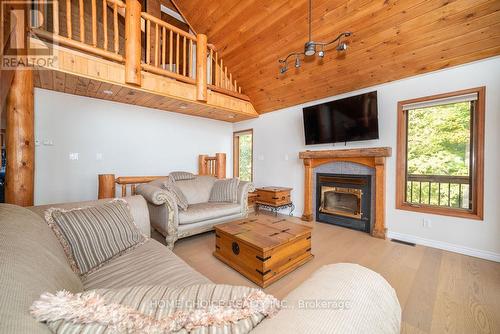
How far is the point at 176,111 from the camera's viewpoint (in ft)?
14.4

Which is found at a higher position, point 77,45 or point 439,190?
point 77,45

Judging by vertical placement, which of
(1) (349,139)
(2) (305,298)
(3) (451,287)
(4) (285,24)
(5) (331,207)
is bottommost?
(3) (451,287)

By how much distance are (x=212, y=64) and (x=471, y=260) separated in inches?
188

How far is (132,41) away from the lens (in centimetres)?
Answer: 272

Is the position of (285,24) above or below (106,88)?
above

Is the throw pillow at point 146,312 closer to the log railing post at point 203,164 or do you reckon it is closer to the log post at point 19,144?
the log post at point 19,144

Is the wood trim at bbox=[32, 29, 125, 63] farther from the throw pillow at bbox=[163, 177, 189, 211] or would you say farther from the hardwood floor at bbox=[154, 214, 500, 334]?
the hardwood floor at bbox=[154, 214, 500, 334]

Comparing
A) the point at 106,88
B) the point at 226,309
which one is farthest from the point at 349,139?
the point at 106,88

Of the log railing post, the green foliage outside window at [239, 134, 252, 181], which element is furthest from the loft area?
the green foliage outside window at [239, 134, 252, 181]

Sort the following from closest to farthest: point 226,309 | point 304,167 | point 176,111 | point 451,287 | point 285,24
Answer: point 226,309
point 451,287
point 285,24
point 304,167
point 176,111

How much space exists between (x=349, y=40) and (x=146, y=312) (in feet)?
10.9

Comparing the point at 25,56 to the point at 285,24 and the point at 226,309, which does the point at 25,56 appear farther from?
the point at 226,309

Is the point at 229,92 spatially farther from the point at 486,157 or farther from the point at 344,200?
the point at 486,157

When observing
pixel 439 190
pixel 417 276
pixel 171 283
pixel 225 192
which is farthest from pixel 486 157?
pixel 171 283
